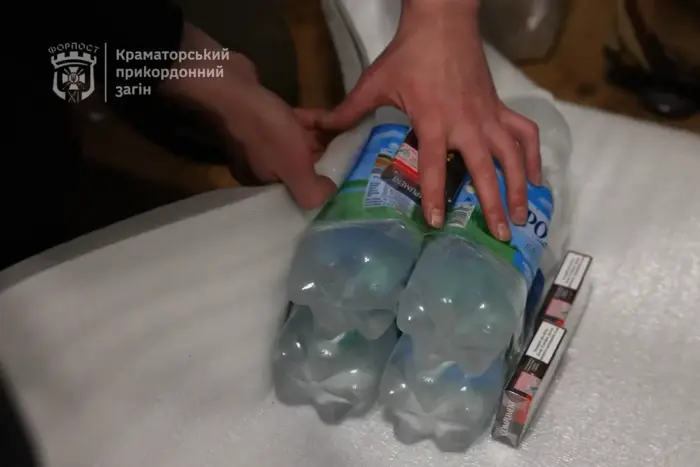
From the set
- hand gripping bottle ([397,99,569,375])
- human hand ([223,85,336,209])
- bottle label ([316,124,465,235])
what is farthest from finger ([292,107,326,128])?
hand gripping bottle ([397,99,569,375])

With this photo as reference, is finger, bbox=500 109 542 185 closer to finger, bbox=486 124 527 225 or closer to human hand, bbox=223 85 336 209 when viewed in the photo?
finger, bbox=486 124 527 225

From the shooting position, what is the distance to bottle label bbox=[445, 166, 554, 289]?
0.76 m

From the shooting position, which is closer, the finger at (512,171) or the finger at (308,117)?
the finger at (512,171)

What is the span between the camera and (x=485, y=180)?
761 millimetres

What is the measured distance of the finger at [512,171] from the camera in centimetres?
78

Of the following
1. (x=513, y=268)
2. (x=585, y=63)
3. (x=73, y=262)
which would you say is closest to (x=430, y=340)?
(x=513, y=268)

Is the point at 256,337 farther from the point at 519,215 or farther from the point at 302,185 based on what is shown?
the point at 519,215

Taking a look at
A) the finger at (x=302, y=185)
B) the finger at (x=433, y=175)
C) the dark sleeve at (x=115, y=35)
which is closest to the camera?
the dark sleeve at (x=115, y=35)

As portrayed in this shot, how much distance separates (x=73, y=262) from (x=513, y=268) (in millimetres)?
434

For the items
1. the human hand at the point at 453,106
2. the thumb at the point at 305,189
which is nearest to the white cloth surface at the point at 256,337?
the thumb at the point at 305,189

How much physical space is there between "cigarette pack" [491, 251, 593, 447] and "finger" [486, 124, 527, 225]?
128 mm

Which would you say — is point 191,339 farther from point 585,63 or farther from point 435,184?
point 585,63

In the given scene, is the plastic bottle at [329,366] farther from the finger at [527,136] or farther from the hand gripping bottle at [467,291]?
the finger at [527,136]

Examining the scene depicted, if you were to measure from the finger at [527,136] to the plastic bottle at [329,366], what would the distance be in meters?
0.23
